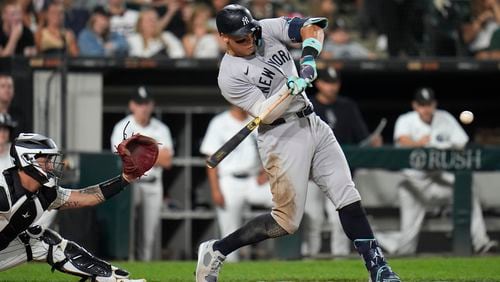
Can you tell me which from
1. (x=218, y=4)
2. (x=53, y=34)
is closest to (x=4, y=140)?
(x=53, y=34)

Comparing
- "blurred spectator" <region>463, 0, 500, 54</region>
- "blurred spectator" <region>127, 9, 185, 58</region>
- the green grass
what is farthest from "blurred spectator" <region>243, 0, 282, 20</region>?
the green grass

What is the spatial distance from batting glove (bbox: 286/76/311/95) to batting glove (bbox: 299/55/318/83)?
0.05 metres

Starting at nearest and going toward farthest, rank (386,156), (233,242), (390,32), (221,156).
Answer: (221,156), (233,242), (386,156), (390,32)

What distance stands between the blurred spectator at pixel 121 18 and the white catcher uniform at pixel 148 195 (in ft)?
4.75

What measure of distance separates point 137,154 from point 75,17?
233 inches

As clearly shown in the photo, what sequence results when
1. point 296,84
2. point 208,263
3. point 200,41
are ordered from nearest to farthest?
point 296,84, point 208,263, point 200,41

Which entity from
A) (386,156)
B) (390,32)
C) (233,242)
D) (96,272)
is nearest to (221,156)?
(233,242)

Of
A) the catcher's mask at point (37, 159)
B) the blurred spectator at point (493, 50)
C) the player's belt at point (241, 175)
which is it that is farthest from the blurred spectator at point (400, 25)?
the catcher's mask at point (37, 159)

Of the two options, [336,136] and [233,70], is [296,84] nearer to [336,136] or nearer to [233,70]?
[233,70]

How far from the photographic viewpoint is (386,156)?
10.5m

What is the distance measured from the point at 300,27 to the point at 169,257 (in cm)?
585

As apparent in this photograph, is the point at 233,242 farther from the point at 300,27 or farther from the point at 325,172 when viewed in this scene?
the point at 300,27

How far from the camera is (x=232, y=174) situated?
11.1 m

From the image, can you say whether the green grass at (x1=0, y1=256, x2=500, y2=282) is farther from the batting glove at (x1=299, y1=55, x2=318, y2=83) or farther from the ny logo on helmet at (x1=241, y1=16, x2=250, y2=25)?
the ny logo on helmet at (x1=241, y1=16, x2=250, y2=25)
